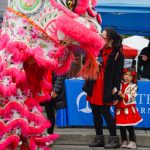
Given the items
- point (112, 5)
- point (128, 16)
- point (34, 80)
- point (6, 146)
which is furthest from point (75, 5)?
point (128, 16)

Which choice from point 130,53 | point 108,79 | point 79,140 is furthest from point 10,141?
point 130,53

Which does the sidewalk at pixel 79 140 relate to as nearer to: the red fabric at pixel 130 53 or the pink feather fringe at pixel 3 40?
the pink feather fringe at pixel 3 40

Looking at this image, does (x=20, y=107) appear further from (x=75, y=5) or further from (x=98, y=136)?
(x=98, y=136)

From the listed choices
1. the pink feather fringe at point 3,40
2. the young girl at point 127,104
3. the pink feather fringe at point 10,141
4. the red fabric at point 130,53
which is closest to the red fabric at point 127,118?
the young girl at point 127,104

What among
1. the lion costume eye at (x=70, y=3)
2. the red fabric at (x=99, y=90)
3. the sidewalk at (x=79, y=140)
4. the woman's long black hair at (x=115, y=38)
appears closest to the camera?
the lion costume eye at (x=70, y=3)

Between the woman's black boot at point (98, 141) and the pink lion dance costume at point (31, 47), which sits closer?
the pink lion dance costume at point (31, 47)

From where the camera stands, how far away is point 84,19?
3260 mm

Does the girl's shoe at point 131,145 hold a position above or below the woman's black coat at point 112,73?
below

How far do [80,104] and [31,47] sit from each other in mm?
4290

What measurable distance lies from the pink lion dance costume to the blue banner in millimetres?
4095

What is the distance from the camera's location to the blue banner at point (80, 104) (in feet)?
24.4

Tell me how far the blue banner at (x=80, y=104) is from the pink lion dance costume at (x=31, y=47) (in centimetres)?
410

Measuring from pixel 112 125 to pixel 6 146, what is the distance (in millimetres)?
3331

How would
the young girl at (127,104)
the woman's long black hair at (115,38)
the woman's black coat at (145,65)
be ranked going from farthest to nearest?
the woman's black coat at (145,65)
the young girl at (127,104)
the woman's long black hair at (115,38)
